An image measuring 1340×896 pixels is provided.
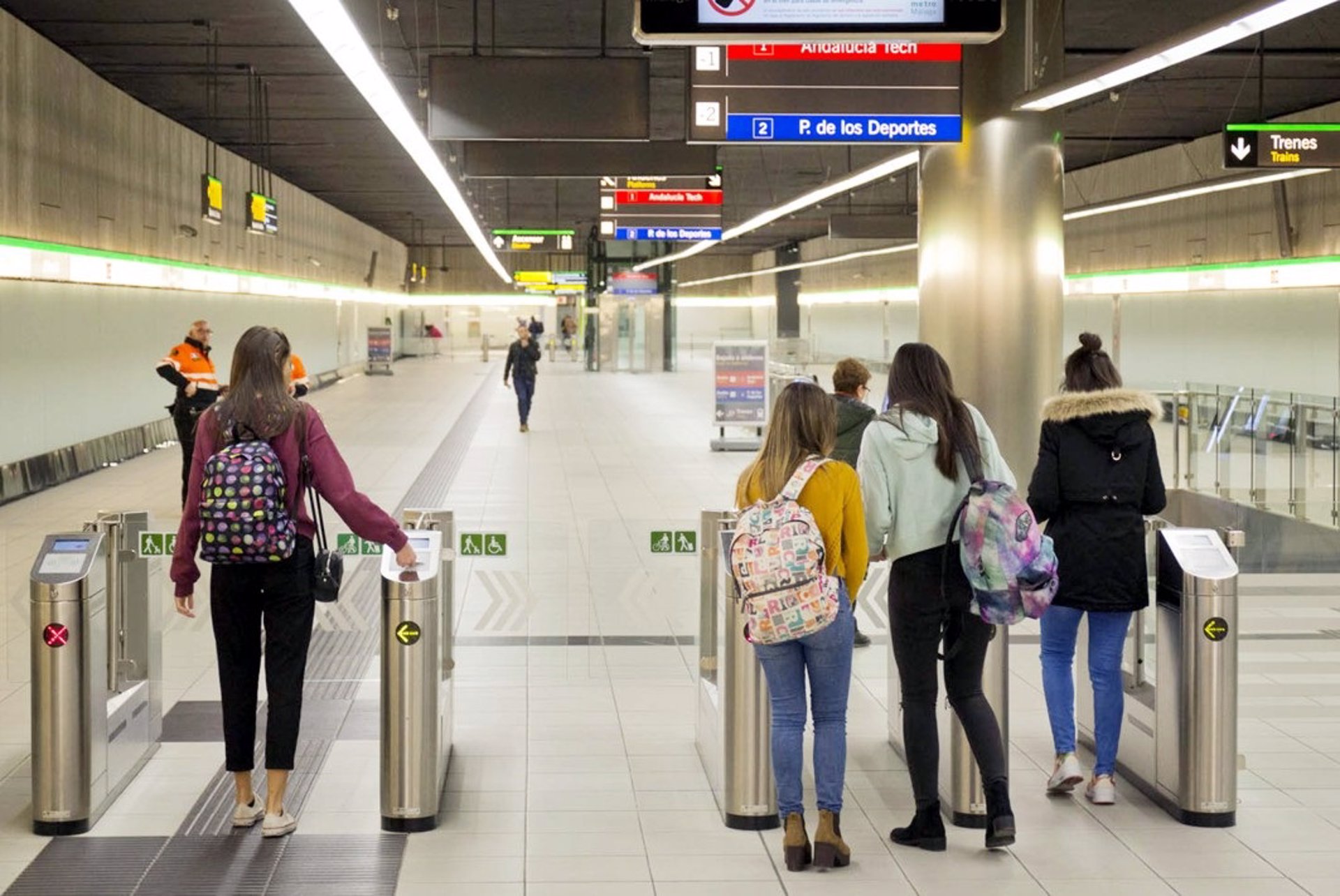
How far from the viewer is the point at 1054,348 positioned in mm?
9359

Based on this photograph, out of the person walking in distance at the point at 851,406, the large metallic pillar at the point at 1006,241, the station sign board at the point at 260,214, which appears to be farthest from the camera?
the station sign board at the point at 260,214

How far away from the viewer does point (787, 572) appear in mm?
4414

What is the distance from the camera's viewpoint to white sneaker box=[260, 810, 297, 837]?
16.0 ft

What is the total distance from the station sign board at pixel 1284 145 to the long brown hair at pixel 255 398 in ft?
30.1

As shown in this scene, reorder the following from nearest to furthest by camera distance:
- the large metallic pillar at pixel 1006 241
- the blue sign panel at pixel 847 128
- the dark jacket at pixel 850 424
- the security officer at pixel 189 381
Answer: the dark jacket at pixel 850 424 < the blue sign panel at pixel 847 128 < the large metallic pillar at pixel 1006 241 < the security officer at pixel 189 381

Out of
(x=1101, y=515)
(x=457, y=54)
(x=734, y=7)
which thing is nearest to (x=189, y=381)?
(x=457, y=54)

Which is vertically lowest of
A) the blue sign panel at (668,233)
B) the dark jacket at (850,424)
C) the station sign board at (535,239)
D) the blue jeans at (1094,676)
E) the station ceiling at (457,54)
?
the blue jeans at (1094,676)

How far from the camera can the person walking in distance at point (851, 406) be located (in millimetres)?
6715

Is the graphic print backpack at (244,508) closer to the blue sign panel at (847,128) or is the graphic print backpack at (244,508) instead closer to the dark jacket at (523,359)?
the blue sign panel at (847,128)

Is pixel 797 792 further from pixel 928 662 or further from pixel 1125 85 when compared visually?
pixel 1125 85

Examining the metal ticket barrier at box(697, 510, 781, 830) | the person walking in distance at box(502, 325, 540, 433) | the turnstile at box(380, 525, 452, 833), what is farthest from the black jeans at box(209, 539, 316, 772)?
the person walking in distance at box(502, 325, 540, 433)

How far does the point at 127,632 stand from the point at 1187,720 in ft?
11.8

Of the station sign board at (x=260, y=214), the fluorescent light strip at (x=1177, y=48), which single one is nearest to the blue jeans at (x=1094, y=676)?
the fluorescent light strip at (x=1177, y=48)

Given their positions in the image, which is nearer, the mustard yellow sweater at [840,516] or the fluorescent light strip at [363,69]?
the mustard yellow sweater at [840,516]
